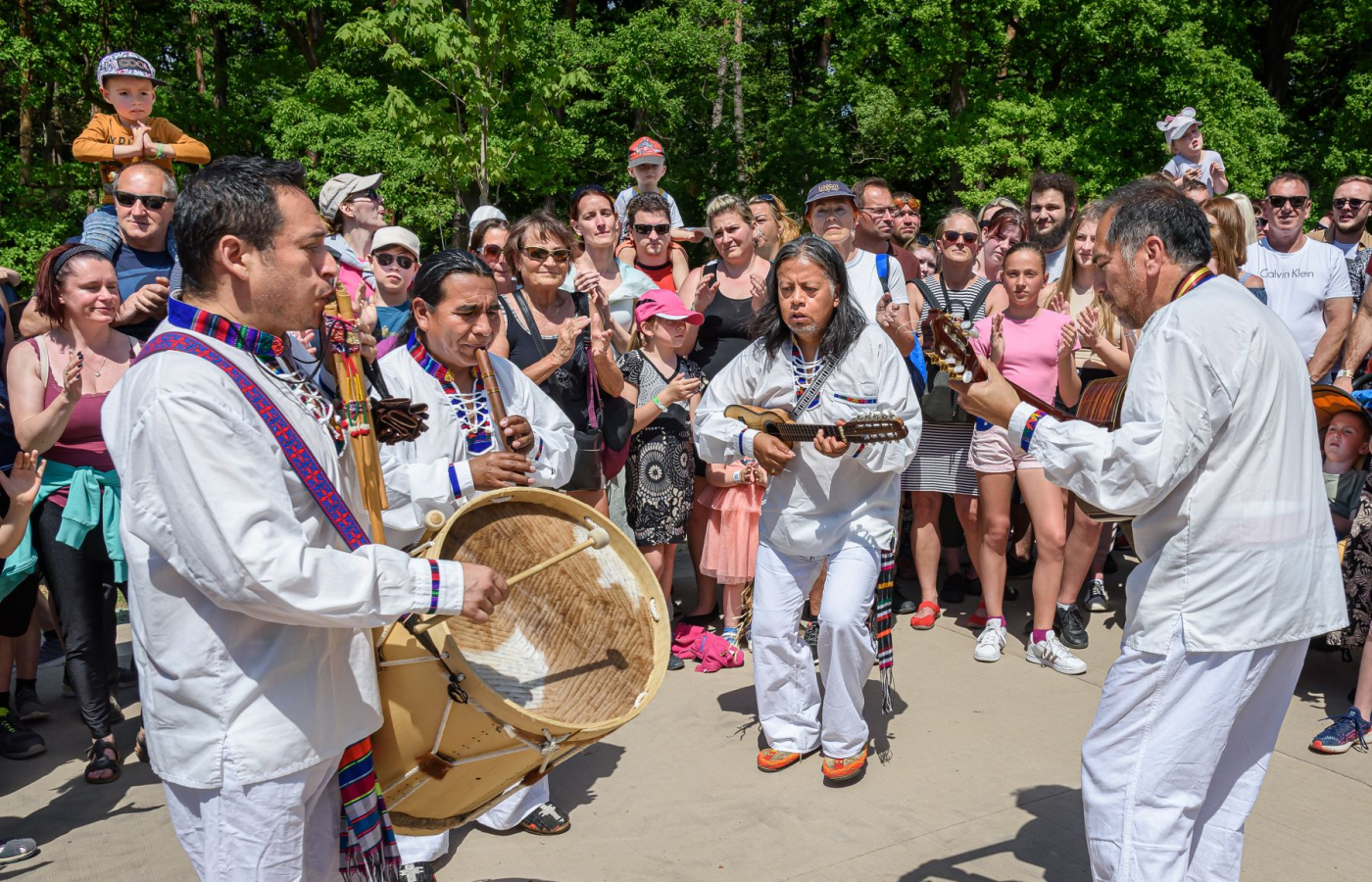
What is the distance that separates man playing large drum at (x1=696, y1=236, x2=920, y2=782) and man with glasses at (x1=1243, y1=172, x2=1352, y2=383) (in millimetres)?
3547

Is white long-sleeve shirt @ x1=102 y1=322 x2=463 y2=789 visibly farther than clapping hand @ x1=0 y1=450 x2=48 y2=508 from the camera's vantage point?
No

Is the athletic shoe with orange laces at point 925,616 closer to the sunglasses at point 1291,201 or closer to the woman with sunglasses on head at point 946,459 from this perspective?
the woman with sunglasses on head at point 946,459

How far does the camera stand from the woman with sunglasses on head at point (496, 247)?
20.6 ft

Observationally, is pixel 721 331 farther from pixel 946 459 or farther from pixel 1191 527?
pixel 1191 527

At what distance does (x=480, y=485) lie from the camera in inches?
145

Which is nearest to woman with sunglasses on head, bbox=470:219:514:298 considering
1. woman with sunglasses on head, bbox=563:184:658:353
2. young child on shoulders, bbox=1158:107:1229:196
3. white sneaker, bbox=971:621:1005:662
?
woman with sunglasses on head, bbox=563:184:658:353

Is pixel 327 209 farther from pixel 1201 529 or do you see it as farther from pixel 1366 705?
pixel 1366 705

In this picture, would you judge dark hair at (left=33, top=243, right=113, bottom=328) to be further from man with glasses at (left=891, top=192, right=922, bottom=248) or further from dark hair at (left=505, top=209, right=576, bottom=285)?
man with glasses at (left=891, top=192, right=922, bottom=248)

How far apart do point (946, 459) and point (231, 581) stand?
196 inches

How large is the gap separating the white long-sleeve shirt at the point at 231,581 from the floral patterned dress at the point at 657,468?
3591 mm

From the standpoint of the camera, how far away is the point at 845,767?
4.68m

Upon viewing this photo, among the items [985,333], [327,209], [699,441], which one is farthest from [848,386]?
[327,209]

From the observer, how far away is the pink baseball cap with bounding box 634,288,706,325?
605 cm

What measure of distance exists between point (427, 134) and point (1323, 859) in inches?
472
